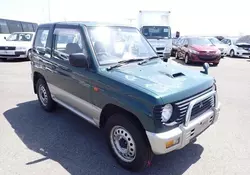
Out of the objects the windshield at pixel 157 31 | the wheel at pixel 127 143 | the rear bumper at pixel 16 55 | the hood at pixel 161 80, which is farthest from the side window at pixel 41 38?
the windshield at pixel 157 31

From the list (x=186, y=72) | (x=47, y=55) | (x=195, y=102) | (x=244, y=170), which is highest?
(x=47, y=55)

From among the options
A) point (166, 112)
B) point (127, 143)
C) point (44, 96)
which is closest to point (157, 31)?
point (44, 96)

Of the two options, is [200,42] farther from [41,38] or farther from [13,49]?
[13,49]

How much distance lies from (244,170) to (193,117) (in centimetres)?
106

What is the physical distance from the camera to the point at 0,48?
12.6 meters

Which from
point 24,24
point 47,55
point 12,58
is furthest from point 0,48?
point 47,55

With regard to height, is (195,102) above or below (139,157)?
above

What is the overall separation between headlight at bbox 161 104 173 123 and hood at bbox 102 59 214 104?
0.08 meters

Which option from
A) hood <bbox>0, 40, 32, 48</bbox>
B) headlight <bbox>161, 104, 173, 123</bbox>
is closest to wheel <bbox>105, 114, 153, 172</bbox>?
headlight <bbox>161, 104, 173, 123</bbox>

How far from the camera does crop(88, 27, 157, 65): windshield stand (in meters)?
3.33

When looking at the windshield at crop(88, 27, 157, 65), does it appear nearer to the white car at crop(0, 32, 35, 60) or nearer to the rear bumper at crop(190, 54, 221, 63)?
the rear bumper at crop(190, 54, 221, 63)

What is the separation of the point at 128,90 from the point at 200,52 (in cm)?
1038

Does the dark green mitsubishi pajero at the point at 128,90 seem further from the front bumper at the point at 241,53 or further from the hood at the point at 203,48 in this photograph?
the front bumper at the point at 241,53

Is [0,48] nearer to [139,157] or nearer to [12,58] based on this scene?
[12,58]
